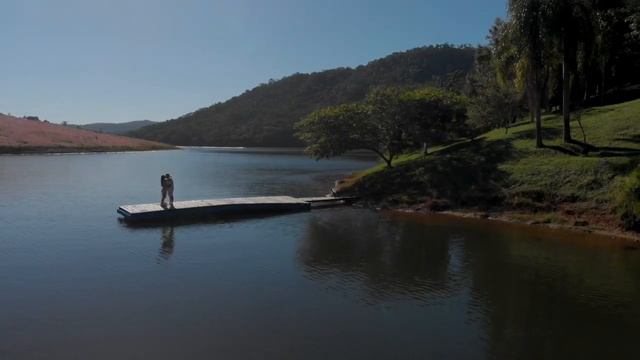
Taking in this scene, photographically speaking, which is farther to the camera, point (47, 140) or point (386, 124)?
point (47, 140)

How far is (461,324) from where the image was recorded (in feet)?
49.3

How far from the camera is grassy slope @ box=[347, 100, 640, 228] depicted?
31219 millimetres

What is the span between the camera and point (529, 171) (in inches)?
1384

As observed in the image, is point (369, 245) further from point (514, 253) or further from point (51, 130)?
point (51, 130)

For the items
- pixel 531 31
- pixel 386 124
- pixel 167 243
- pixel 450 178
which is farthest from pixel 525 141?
pixel 167 243

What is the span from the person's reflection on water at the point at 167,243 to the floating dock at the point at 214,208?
7.59 feet

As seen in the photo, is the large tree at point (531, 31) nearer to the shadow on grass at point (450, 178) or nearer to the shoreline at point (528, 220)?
the shadow on grass at point (450, 178)

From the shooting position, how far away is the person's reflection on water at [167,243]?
22219mm

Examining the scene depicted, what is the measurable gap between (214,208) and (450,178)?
16.1m

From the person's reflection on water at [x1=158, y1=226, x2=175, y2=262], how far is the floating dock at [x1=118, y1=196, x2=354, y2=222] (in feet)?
7.59

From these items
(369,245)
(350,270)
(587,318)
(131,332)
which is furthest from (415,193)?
(131,332)

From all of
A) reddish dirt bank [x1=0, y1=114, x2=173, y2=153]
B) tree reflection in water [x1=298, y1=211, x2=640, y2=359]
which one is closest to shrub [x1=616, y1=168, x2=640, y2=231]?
tree reflection in water [x1=298, y1=211, x2=640, y2=359]

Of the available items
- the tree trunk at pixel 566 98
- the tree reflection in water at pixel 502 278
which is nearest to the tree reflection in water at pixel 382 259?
the tree reflection in water at pixel 502 278

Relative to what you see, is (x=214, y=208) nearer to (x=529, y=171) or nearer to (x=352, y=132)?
(x=352, y=132)
